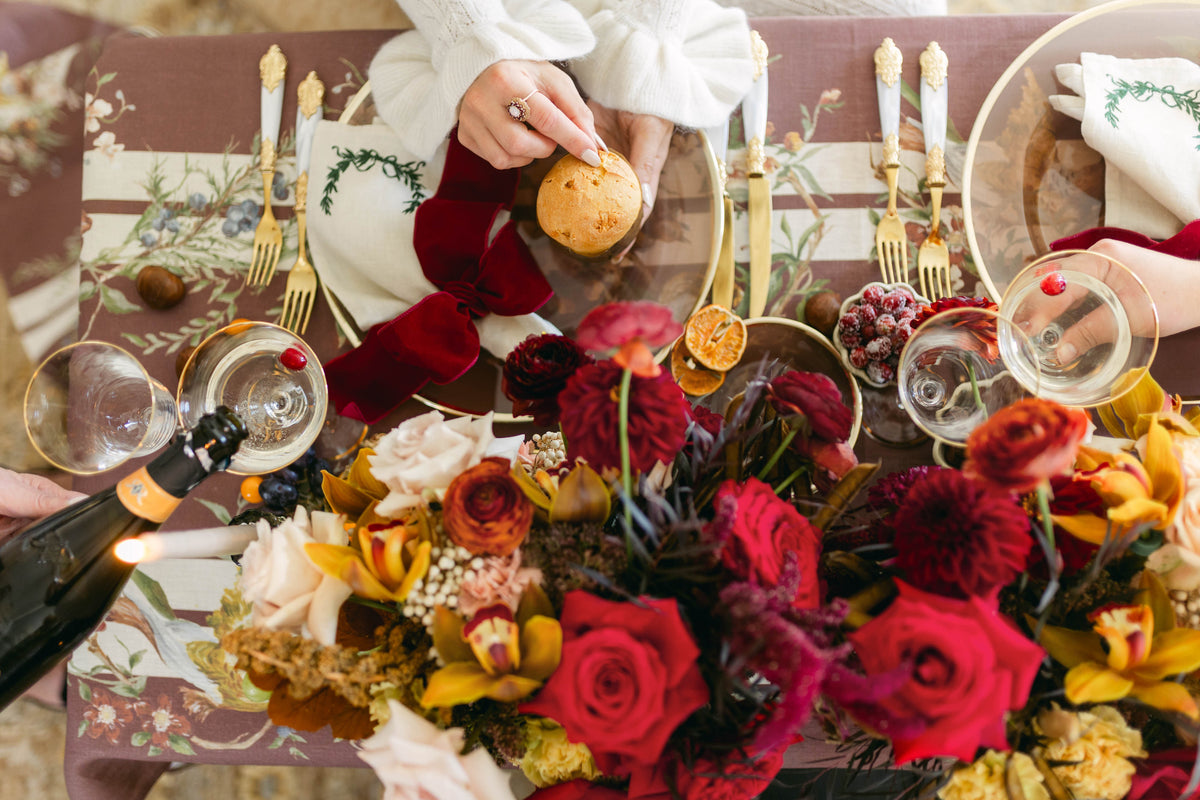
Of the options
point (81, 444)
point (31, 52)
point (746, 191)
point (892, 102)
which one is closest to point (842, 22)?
point (892, 102)

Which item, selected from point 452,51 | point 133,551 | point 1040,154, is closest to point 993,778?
point 133,551

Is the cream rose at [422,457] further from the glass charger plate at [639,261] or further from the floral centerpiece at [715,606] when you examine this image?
the glass charger plate at [639,261]

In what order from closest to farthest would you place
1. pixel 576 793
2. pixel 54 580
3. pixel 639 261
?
pixel 576 793, pixel 54 580, pixel 639 261

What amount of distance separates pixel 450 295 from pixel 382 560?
395 millimetres

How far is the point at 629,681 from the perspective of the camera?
1.15 ft

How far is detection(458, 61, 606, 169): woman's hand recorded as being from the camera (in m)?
0.71

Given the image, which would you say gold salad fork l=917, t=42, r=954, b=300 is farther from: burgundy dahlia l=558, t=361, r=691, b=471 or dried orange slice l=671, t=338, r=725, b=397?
burgundy dahlia l=558, t=361, r=691, b=471

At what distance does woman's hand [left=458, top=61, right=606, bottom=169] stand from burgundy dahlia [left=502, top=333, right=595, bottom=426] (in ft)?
1.13

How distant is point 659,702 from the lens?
347 mm

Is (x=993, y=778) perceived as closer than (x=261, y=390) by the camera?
Yes

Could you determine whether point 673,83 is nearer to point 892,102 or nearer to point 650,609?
point 892,102

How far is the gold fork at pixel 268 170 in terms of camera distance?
2.76 feet

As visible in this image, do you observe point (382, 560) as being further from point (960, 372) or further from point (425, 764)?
point (960, 372)

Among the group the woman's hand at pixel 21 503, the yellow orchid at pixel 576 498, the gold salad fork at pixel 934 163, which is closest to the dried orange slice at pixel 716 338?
the gold salad fork at pixel 934 163
